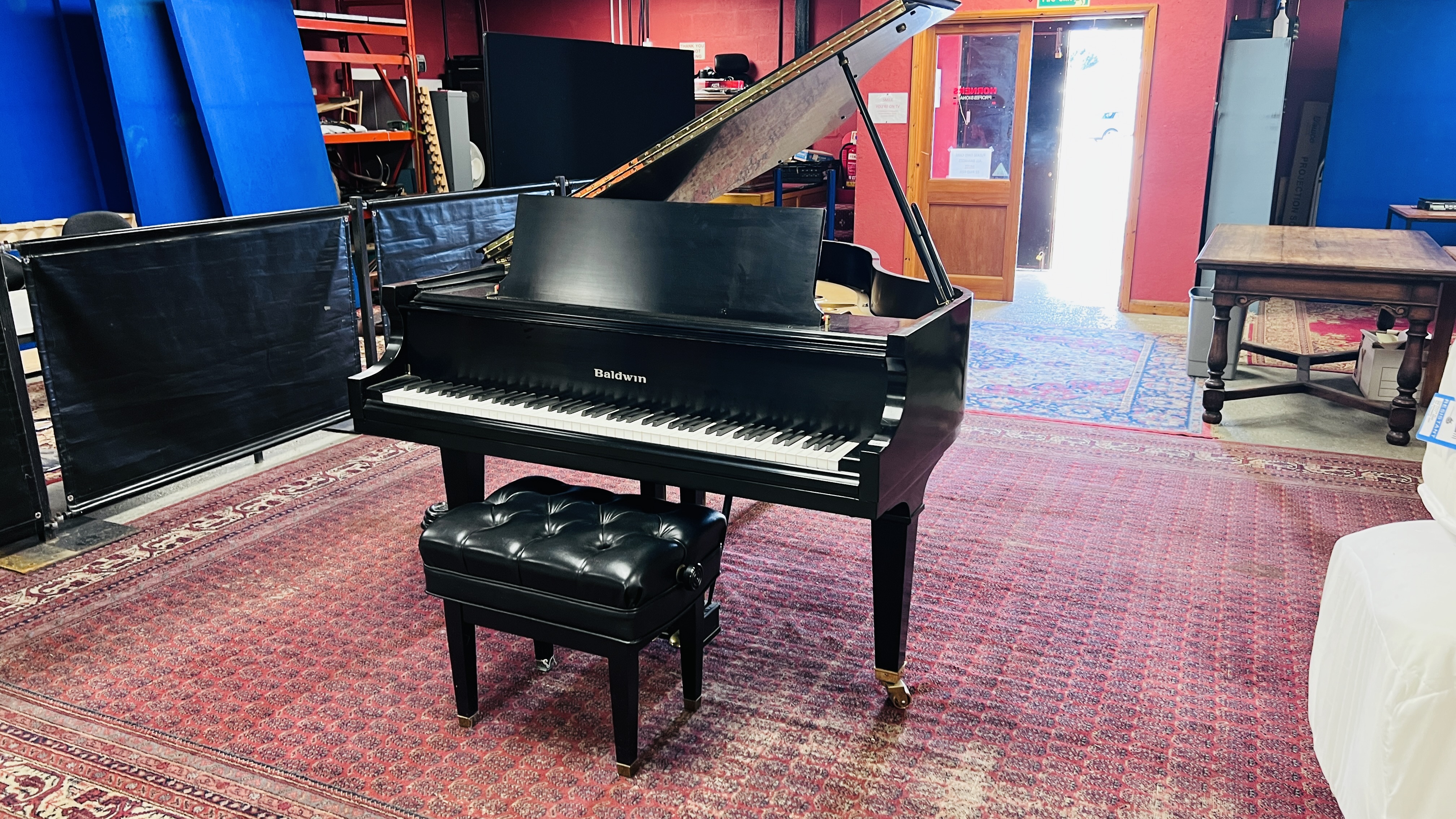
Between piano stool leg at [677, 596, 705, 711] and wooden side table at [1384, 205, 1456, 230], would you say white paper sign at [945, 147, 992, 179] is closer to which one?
wooden side table at [1384, 205, 1456, 230]

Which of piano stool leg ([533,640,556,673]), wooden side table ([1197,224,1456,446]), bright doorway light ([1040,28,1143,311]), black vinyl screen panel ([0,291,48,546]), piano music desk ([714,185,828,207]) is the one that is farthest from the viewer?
bright doorway light ([1040,28,1143,311])

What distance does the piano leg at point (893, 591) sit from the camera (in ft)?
7.29

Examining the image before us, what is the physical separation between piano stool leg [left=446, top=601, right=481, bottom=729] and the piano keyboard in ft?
1.62

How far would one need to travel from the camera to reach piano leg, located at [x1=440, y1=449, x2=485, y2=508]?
2768 millimetres

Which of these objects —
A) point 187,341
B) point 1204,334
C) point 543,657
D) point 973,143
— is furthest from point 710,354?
point 973,143

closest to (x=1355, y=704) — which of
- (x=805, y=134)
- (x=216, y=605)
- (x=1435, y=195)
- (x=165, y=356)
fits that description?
(x=805, y=134)

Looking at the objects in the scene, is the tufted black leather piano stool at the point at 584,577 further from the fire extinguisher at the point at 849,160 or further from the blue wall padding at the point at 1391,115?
the fire extinguisher at the point at 849,160

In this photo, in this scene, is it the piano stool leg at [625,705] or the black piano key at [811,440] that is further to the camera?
the black piano key at [811,440]

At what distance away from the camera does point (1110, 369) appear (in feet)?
18.9

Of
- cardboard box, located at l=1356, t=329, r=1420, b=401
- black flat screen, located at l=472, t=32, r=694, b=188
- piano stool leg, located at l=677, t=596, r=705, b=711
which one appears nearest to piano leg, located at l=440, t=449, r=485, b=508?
piano stool leg, located at l=677, t=596, r=705, b=711

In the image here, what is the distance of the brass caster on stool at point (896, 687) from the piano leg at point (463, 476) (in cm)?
122

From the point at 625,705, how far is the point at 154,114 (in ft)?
17.5

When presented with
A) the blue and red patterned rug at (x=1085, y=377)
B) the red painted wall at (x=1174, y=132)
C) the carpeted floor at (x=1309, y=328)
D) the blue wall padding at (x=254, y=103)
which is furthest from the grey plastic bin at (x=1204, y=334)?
the blue wall padding at (x=254, y=103)

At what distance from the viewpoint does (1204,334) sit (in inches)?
219
